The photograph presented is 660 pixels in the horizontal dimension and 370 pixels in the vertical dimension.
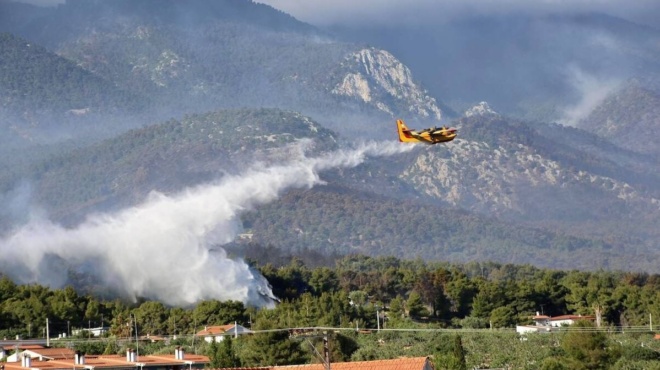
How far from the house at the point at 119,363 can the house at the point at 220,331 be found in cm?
1798

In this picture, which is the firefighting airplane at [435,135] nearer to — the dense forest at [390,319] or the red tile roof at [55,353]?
the dense forest at [390,319]

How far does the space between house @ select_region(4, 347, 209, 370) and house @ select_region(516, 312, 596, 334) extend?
36.7 m

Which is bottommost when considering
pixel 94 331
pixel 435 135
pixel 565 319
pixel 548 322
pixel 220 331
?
pixel 220 331

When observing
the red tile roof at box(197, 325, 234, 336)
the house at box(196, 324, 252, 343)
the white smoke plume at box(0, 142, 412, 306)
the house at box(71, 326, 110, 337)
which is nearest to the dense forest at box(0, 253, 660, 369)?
the house at box(71, 326, 110, 337)

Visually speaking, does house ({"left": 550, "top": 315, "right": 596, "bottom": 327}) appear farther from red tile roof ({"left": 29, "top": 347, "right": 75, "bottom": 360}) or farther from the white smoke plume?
red tile roof ({"left": 29, "top": 347, "right": 75, "bottom": 360})

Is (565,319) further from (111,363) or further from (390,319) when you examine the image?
(111,363)

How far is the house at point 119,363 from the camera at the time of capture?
6500 centimetres

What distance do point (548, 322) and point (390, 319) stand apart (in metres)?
12.8

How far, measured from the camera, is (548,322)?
4518 inches

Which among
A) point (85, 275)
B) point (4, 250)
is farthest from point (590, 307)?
point (4, 250)

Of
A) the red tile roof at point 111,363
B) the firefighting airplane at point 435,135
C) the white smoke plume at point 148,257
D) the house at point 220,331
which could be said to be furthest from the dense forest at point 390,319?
the firefighting airplane at point 435,135

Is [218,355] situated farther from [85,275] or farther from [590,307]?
[85,275]

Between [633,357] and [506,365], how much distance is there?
702 cm

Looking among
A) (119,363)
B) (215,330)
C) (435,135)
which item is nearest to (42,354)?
(119,363)
